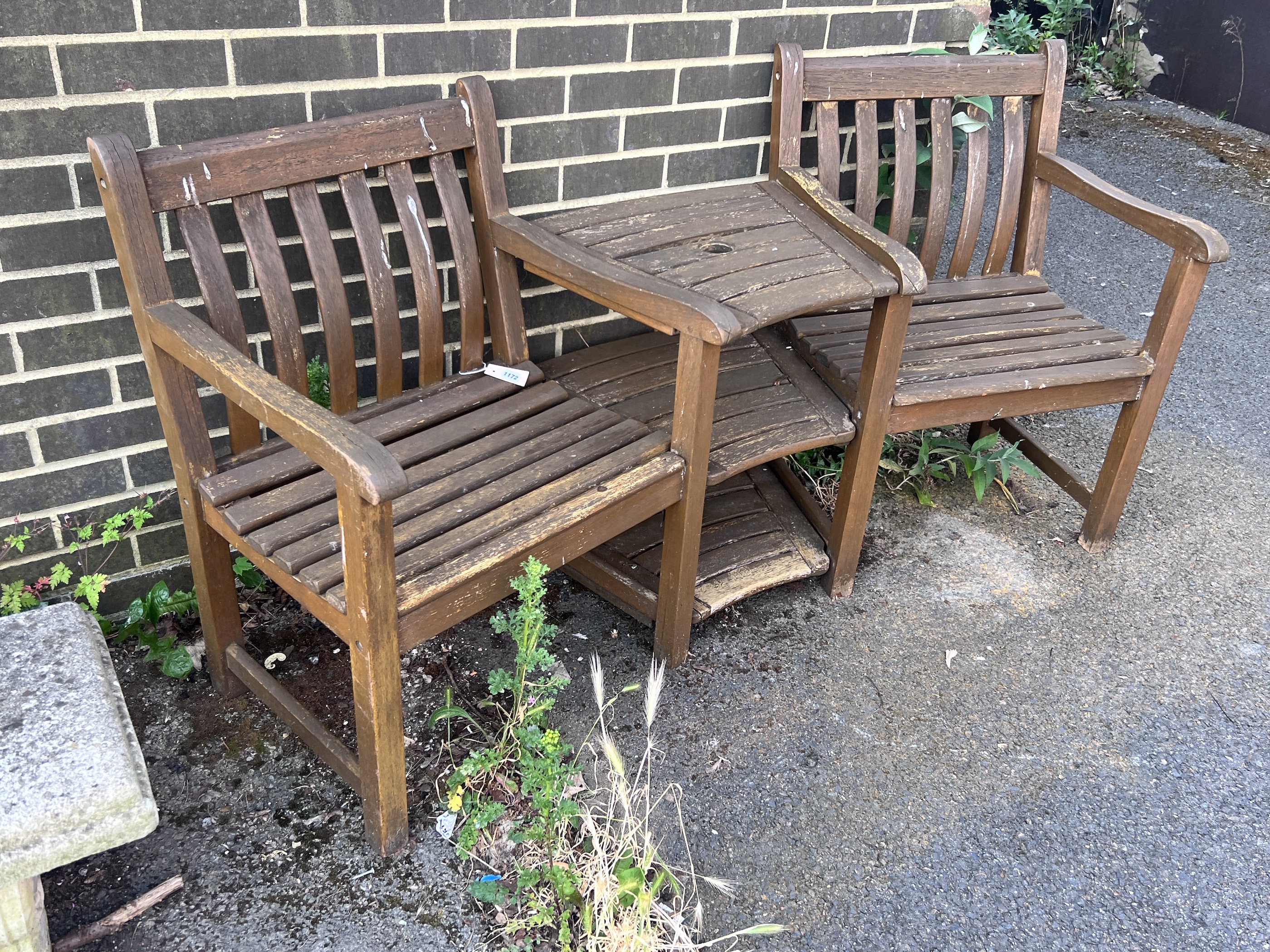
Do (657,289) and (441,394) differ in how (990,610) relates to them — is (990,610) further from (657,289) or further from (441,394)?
(441,394)

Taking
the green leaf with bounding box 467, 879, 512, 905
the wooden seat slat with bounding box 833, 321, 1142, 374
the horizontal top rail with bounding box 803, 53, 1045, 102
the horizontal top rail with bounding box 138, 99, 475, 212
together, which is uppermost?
the horizontal top rail with bounding box 803, 53, 1045, 102

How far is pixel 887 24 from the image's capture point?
2.96 metres

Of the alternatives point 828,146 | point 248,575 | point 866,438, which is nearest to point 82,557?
point 248,575

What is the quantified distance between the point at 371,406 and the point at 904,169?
1.59 m

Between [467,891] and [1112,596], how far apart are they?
187cm

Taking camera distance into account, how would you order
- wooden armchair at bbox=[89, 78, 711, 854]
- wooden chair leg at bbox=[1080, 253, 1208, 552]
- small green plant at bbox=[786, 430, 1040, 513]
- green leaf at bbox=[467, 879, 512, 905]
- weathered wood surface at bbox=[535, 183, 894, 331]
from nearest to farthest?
wooden armchair at bbox=[89, 78, 711, 854]
green leaf at bbox=[467, 879, 512, 905]
weathered wood surface at bbox=[535, 183, 894, 331]
wooden chair leg at bbox=[1080, 253, 1208, 552]
small green plant at bbox=[786, 430, 1040, 513]

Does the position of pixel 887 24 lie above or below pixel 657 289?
above

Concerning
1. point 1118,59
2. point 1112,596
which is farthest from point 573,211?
point 1118,59

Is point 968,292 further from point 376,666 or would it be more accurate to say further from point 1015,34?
point 1015,34

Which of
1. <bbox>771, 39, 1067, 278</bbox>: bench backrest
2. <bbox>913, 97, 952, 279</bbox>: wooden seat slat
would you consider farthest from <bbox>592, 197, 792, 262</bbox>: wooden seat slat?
<bbox>913, 97, 952, 279</bbox>: wooden seat slat

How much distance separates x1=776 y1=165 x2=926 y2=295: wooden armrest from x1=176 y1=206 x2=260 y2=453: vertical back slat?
133cm

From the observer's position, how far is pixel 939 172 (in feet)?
9.64

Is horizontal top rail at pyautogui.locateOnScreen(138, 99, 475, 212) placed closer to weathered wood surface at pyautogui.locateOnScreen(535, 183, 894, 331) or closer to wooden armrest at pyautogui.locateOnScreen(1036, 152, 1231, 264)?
weathered wood surface at pyautogui.locateOnScreen(535, 183, 894, 331)

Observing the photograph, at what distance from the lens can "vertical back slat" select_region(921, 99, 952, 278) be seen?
292 centimetres
